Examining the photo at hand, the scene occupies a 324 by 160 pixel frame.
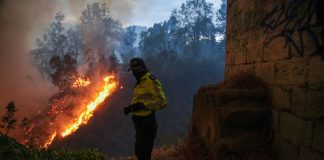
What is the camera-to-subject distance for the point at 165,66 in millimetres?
57656

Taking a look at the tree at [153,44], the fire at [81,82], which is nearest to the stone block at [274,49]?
the fire at [81,82]

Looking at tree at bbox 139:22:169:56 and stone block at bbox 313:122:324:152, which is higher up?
tree at bbox 139:22:169:56

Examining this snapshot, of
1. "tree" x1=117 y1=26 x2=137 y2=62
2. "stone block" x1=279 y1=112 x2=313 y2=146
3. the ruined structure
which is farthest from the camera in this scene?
"tree" x1=117 y1=26 x2=137 y2=62

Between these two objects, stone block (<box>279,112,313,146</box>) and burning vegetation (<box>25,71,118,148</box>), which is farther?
burning vegetation (<box>25,71,118,148</box>)

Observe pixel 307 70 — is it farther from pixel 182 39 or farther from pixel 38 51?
pixel 38 51

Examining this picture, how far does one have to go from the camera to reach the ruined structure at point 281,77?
3502mm

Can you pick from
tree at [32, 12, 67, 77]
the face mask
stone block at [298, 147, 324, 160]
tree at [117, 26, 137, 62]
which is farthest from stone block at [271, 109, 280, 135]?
tree at [117, 26, 137, 62]

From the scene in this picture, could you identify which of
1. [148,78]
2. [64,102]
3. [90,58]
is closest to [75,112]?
[64,102]

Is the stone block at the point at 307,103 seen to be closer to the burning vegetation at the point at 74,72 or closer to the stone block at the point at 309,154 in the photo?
the stone block at the point at 309,154

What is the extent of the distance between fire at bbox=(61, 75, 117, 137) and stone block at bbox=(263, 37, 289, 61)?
39.3 meters

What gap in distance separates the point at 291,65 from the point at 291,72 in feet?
0.28

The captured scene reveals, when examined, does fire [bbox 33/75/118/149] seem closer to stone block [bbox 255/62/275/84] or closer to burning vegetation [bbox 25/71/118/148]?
burning vegetation [bbox 25/71/118/148]

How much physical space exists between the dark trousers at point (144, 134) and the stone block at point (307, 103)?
7.30 ft

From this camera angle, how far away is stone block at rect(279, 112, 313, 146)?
3.63m
